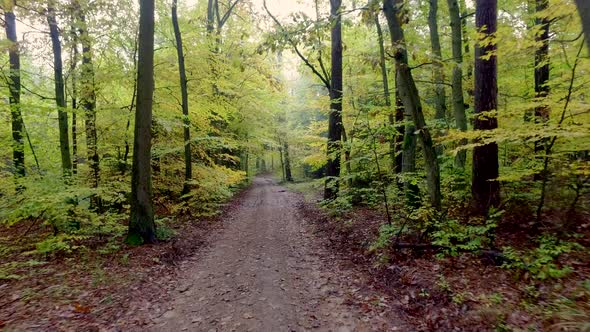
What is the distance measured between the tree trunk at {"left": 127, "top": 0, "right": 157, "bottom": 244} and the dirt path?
1.79 meters

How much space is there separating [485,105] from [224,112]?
10596 mm

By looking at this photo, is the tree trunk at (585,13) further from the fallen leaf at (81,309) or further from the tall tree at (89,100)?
the tall tree at (89,100)

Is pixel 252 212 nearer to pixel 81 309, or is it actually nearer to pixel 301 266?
pixel 301 266

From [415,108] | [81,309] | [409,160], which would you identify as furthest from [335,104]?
[81,309]

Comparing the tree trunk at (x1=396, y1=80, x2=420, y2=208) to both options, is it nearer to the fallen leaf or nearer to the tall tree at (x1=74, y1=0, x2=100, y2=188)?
the fallen leaf

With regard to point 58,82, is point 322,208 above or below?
below

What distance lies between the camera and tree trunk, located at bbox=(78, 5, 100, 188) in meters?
10.4

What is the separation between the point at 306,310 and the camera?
4797 mm

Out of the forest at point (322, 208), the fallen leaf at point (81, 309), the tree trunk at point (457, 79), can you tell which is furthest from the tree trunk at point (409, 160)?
the fallen leaf at point (81, 309)

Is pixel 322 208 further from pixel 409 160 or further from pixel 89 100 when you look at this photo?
pixel 89 100

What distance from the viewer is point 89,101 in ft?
35.3

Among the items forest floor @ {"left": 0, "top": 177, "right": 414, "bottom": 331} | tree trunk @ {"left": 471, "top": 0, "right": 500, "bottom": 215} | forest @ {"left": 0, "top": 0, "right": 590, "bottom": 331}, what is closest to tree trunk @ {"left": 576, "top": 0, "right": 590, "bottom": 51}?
forest @ {"left": 0, "top": 0, "right": 590, "bottom": 331}

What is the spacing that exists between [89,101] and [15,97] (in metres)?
1.96

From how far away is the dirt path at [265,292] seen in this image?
446 centimetres
